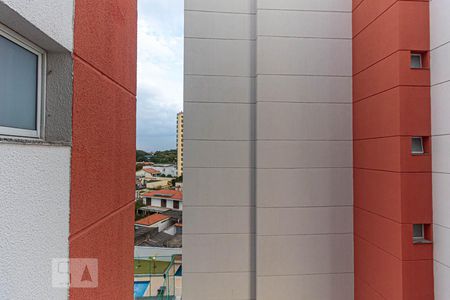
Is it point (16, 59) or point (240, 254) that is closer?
point (16, 59)

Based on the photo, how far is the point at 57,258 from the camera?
3.01ft

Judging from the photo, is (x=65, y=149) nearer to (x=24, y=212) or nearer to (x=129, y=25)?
(x=24, y=212)

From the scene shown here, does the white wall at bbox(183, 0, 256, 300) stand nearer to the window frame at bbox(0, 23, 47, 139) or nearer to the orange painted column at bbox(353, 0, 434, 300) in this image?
the orange painted column at bbox(353, 0, 434, 300)

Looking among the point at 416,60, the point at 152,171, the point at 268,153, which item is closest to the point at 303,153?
the point at 268,153

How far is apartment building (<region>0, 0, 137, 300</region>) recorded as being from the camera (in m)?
0.73

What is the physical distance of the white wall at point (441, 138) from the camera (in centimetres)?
219

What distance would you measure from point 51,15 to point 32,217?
28.8 inches

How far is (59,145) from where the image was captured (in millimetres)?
957

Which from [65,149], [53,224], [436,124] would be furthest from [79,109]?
[436,124]

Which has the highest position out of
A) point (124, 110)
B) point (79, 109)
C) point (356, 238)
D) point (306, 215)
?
point (124, 110)

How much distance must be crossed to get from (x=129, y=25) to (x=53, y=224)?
60.8 inches

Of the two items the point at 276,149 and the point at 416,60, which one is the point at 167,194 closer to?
the point at 276,149

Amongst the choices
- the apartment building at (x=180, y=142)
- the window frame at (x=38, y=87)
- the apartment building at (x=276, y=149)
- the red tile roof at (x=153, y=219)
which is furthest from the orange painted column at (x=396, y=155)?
the window frame at (x=38, y=87)

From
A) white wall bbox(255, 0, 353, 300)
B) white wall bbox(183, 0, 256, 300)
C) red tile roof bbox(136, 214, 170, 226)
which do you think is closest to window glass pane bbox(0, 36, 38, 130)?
white wall bbox(183, 0, 256, 300)
